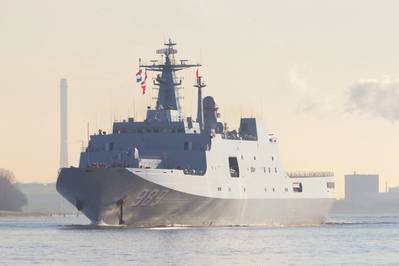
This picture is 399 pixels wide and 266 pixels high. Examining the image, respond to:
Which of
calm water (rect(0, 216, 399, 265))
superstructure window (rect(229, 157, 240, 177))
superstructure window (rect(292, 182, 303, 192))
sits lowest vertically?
calm water (rect(0, 216, 399, 265))

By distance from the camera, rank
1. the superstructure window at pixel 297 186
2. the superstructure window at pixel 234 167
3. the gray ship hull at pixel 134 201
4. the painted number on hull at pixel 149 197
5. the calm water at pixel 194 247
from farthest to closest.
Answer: the superstructure window at pixel 297 186 → the superstructure window at pixel 234 167 → the painted number on hull at pixel 149 197 → the gray ship hull at pixel 134 201 → the calm water at pixel 194 247

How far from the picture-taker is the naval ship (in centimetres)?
10725

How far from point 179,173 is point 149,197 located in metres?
3.86

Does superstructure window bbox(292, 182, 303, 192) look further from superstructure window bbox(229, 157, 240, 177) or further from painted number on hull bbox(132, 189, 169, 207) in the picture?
painted number on hull bbox(132, 189, 169, 207)

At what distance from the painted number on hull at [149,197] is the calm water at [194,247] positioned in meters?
2.31

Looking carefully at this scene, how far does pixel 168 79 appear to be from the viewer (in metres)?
123

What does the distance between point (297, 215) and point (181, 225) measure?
82.2 ft

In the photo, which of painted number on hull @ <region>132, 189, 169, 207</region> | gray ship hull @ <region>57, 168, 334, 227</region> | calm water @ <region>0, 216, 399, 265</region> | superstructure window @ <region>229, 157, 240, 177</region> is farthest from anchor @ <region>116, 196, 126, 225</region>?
superstructure window @ <region>229, 157, 240, 177</region>

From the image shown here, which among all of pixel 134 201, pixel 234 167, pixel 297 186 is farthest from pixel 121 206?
pixel 297 186

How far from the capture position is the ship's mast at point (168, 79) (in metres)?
122

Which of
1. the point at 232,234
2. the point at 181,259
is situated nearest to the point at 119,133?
the point at 232,234

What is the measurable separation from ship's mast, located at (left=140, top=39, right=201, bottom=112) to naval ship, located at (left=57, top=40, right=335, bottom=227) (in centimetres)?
9

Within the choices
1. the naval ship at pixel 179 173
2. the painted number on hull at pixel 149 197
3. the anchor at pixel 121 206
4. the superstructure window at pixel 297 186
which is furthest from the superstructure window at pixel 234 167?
the anchor at pixel 121 206

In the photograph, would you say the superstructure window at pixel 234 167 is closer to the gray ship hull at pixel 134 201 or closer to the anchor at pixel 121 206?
the gray ship hull at pixel 134 201
